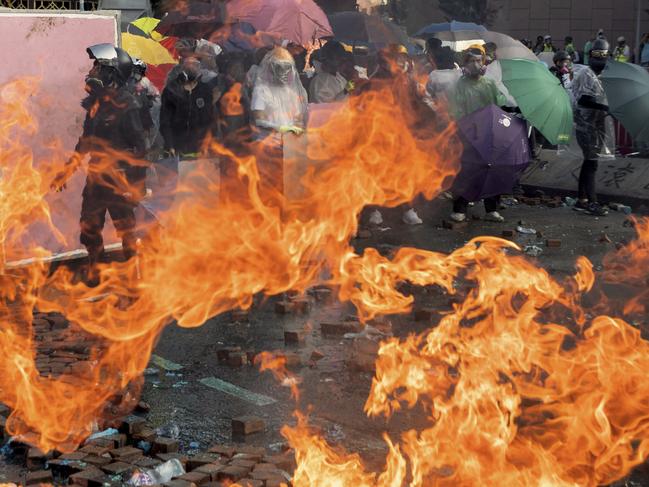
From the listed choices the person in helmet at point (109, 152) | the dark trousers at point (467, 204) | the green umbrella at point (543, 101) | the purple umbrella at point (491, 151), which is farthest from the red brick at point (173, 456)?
the green umbrella at point (543, 101)

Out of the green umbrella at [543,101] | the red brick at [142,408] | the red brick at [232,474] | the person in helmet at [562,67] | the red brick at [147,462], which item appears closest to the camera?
the red brick at [232,474]

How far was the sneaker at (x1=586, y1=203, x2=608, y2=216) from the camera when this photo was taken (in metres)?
14.5

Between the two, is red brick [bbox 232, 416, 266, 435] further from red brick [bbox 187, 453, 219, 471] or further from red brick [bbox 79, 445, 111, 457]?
red brick [bbox 79, 445, 111, 457]

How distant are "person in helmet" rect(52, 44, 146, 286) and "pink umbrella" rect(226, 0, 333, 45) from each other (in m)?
5.43

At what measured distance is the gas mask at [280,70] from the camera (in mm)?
11922

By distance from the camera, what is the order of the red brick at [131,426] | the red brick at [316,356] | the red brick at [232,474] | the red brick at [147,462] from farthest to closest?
the red brick at [316,356] → the red brick at [131,426] → the red brick at [147,462] → the red brick at [232,474]

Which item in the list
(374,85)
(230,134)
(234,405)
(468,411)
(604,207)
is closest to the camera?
(468,411)

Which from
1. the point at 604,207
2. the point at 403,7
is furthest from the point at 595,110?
the point at 403,7

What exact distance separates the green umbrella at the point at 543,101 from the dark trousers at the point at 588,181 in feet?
3.29

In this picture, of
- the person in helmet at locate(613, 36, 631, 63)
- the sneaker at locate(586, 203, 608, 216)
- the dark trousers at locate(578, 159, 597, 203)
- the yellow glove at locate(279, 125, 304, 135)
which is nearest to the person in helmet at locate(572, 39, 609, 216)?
the dark trousers at locate(578, 159, 597, 203)

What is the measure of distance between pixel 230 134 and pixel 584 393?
6656 mm

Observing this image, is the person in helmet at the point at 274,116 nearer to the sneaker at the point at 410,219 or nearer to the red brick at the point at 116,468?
the sneaker at the point at 410,219

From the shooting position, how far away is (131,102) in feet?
31.7

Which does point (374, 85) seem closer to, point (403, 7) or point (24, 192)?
point (24, 192)
